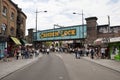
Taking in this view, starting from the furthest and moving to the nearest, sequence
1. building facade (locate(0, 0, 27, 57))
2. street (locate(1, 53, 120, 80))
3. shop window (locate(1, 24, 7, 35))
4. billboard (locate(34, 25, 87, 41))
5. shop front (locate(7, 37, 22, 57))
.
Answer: billboard (locate(34, 25, 87, 41)), shop front (locate(7, 37, 22, 57)), shop window (locate(1, 24, 7, 35)), building facade (locate(0, 0, 27, 57)), street (locate(1, 53, 120, 80))

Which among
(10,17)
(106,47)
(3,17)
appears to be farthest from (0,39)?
(106,47)

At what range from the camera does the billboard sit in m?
56.9

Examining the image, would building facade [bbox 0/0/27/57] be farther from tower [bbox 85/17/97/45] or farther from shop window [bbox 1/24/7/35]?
tower [bbox 85/17/97/45]

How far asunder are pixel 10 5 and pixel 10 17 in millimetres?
1830

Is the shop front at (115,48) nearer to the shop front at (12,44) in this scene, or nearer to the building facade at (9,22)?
the shop front at (12,44)

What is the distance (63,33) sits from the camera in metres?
62.5

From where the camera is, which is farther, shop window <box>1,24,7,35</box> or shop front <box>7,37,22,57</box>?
shop front <box>7,37,22,57</box>

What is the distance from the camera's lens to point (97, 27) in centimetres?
5006

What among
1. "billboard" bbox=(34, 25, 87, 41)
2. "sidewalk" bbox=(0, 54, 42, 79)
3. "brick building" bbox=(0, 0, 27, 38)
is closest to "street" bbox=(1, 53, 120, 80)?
"sidewalk" bbox=(0, 54, 42, 79)

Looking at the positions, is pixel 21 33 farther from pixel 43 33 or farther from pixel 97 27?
pixel 43 33

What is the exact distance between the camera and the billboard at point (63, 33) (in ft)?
187

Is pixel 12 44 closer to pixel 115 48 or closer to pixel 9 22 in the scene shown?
pixel 9 22

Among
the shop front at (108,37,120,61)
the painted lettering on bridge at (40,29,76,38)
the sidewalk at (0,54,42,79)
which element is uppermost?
the painted lettering on bridge at (40,29,76,38)

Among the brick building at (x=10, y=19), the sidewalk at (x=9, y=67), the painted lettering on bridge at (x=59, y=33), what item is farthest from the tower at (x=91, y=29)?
the sidewalk at (x=9, y=67)
